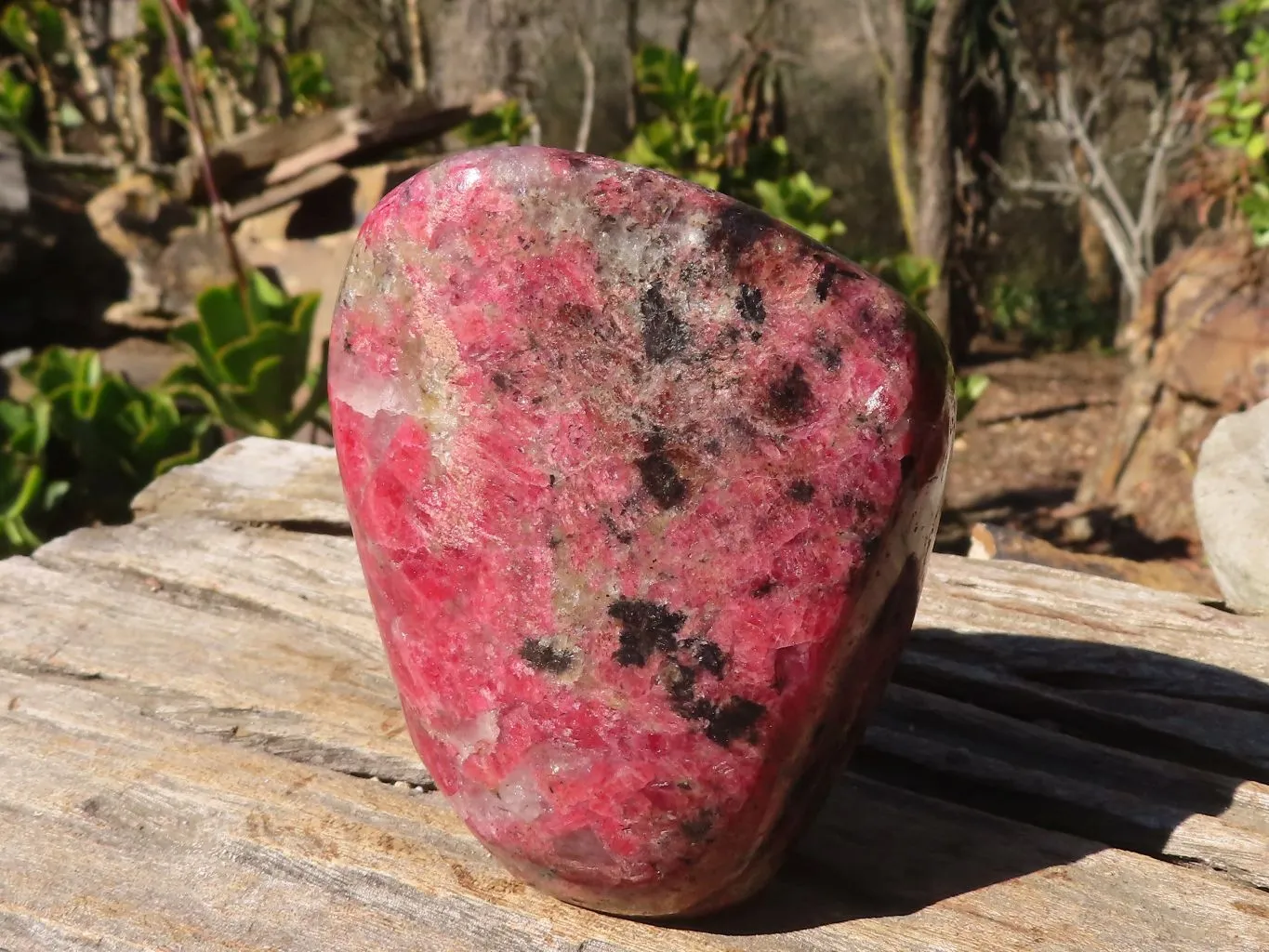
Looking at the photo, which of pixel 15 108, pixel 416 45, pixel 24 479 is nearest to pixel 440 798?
pixel 24 479

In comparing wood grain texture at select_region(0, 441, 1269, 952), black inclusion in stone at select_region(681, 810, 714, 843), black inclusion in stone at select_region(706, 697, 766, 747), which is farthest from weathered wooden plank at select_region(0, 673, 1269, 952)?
black inclusion in stone at select_region(706, 697, 766, 747)

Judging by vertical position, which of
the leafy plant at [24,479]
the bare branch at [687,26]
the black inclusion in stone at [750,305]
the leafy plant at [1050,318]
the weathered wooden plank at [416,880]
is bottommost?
the leafy plant at [1050,318]

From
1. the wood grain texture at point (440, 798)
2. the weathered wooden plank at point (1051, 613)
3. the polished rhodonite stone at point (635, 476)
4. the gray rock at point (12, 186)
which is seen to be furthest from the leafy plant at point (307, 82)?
the polished rhodonite stone at point (635, 476)

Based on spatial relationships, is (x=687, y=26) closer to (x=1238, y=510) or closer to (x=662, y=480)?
(x=1238, y=510)

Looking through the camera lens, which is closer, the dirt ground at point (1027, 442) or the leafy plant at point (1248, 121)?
the leafy plant at point (1248, 121)

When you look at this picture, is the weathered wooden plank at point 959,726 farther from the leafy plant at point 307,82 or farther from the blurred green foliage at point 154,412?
the leafy plant at point 307,82

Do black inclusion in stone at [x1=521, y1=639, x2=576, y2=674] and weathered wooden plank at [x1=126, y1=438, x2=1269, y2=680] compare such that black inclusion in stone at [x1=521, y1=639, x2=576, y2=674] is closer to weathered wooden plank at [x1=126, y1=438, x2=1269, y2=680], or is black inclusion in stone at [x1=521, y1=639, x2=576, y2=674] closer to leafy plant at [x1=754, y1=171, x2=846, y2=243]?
weathered wooden plank at [x1=126, y1=438, x2=1269, y2=680]
